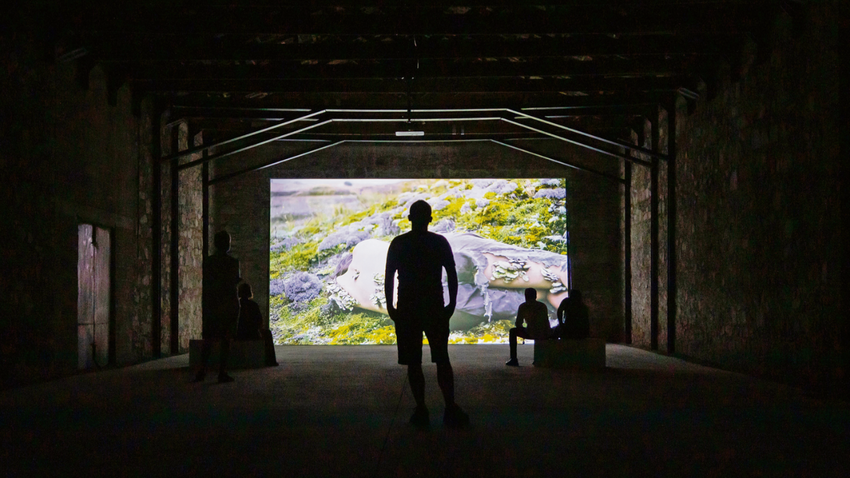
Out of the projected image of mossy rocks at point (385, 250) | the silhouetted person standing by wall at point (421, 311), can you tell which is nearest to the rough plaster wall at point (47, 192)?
the silhouetted person standing by wall at point (421, 311)

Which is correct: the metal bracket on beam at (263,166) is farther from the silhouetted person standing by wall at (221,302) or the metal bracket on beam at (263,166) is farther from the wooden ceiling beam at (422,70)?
the silhouetted person standing by wall at (221,302)

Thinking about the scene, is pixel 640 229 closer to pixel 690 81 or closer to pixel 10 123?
pixel 690 81

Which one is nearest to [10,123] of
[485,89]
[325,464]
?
[325,464]

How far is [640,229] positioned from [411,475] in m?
11.9

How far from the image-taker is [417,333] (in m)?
5.23

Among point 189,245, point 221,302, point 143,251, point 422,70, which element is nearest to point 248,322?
point 221,302

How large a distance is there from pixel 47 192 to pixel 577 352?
6307 millimetres

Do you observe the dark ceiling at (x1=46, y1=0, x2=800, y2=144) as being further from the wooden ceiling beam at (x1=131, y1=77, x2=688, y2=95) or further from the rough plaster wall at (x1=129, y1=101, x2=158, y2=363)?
the rough plaster wall at (x1=129, y1=101, x2=158, y2=363)

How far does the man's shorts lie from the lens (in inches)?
205

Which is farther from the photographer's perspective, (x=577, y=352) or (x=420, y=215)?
(x=577, y=352)

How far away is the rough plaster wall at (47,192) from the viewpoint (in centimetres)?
773

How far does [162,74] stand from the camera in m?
11.0

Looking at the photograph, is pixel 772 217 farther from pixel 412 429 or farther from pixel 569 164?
pixel 569 164

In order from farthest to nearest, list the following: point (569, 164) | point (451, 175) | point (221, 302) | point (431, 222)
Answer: point (451, 175), point (569, 164), point (431, 222), point (221, 302)
